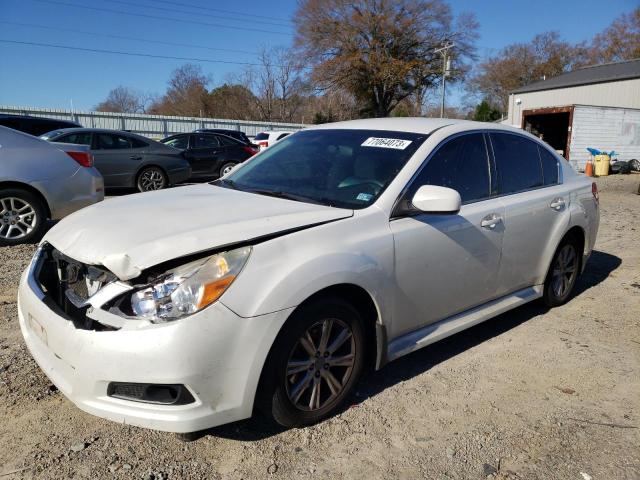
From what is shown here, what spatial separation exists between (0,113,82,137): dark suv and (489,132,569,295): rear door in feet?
34.1

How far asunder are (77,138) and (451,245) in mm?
9702

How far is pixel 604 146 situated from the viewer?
23422mm

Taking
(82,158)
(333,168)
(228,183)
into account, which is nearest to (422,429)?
(333,168)

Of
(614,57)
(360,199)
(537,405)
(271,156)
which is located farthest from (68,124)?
(614,57)

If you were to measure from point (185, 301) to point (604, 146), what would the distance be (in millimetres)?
25450

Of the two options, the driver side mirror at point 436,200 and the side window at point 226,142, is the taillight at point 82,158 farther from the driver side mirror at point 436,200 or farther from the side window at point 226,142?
the side window at point 226,142

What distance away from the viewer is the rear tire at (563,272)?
4.54 m

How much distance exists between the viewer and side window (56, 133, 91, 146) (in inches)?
416

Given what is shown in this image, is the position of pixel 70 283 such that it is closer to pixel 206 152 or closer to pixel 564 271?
pixel 564 271

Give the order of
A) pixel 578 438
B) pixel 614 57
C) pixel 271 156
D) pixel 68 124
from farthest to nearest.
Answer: pixel 614 57 < pixel 68 124 < pixel 271 156 < pixel 578 438

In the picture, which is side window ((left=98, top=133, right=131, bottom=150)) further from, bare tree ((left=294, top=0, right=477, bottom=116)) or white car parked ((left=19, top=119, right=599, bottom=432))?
bare tree ((left=294, top=0, right=477, bottom=116))

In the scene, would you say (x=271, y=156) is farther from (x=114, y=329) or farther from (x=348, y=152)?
(x=114, y=329)

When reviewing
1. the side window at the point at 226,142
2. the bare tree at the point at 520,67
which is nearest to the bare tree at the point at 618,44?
the bare tree at the point at 520,67

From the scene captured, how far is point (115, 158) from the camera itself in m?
11.2
